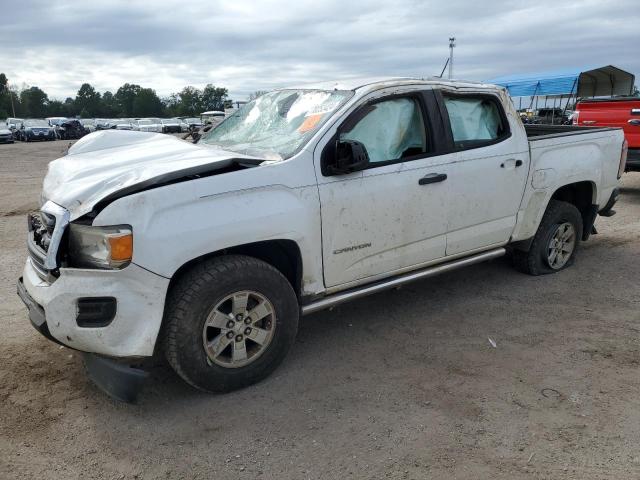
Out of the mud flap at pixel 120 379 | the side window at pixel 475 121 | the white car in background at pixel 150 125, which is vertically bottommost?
the mud flap at pixel 120 379

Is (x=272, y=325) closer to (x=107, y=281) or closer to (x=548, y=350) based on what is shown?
(x=107, y=281)

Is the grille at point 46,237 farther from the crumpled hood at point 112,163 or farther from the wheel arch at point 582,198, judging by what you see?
the wheel arch at point 582,198

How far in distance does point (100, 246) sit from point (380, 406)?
1.83 metres

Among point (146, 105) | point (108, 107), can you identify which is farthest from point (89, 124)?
point (108, 107)

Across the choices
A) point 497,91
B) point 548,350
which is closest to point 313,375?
point 548,350

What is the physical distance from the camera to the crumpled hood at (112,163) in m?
3.05

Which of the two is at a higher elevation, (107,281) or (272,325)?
(107,281)

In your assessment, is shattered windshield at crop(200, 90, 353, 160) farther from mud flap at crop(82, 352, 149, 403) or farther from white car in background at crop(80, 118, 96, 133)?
white car in background at crop(80, 118, 96, 133)

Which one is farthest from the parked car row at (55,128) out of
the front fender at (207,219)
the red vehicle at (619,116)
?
the front fender at (207,219)

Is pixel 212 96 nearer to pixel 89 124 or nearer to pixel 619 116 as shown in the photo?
pixel 89 124

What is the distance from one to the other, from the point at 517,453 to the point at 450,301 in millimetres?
2154

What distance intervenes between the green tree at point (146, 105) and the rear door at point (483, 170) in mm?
105229

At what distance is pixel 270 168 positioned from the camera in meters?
3.32

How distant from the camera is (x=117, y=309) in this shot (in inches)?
114
